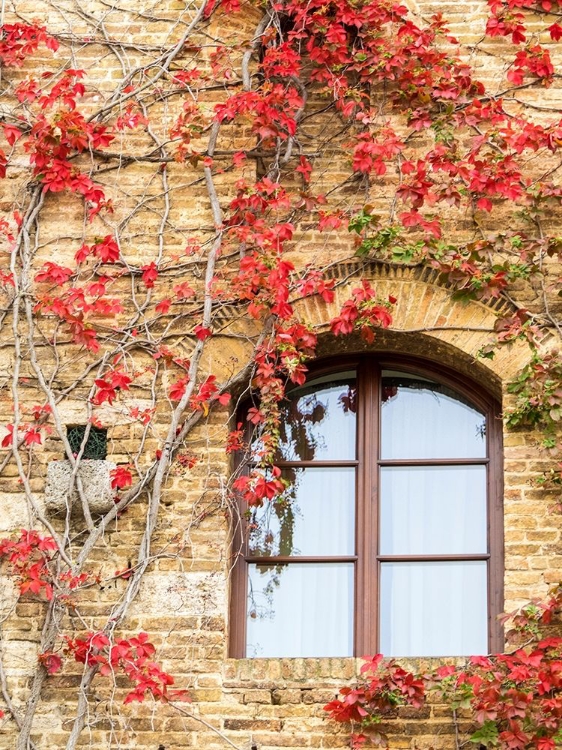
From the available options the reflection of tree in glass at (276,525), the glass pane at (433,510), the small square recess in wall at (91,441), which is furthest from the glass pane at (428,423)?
the small square recess in wall at (91,441)

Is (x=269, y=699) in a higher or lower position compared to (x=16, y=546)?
lower

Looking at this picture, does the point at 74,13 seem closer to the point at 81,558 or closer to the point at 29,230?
the point at 29,230

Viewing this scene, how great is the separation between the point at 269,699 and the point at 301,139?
121 inches

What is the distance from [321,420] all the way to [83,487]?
53.0 inches

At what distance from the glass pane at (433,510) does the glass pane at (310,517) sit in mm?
192

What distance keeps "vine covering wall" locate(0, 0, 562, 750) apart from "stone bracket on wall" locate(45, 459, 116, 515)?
0.01 meters

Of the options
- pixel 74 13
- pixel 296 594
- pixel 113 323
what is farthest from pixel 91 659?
pixel 74 13

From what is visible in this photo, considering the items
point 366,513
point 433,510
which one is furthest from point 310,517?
point 433,510

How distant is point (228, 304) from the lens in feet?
26.0

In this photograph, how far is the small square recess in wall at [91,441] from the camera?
7.70 meters

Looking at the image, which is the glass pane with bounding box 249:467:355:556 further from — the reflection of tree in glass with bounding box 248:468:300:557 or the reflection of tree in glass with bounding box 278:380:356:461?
the reflection of tree in glass with bounding box 278:380:356:461

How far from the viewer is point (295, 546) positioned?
25.7 feet

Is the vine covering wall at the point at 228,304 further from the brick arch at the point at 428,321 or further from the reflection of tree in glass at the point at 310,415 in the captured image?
the reflection of tree in glass at the point at 310,415

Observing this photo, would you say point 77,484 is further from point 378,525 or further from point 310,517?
point 378,525
